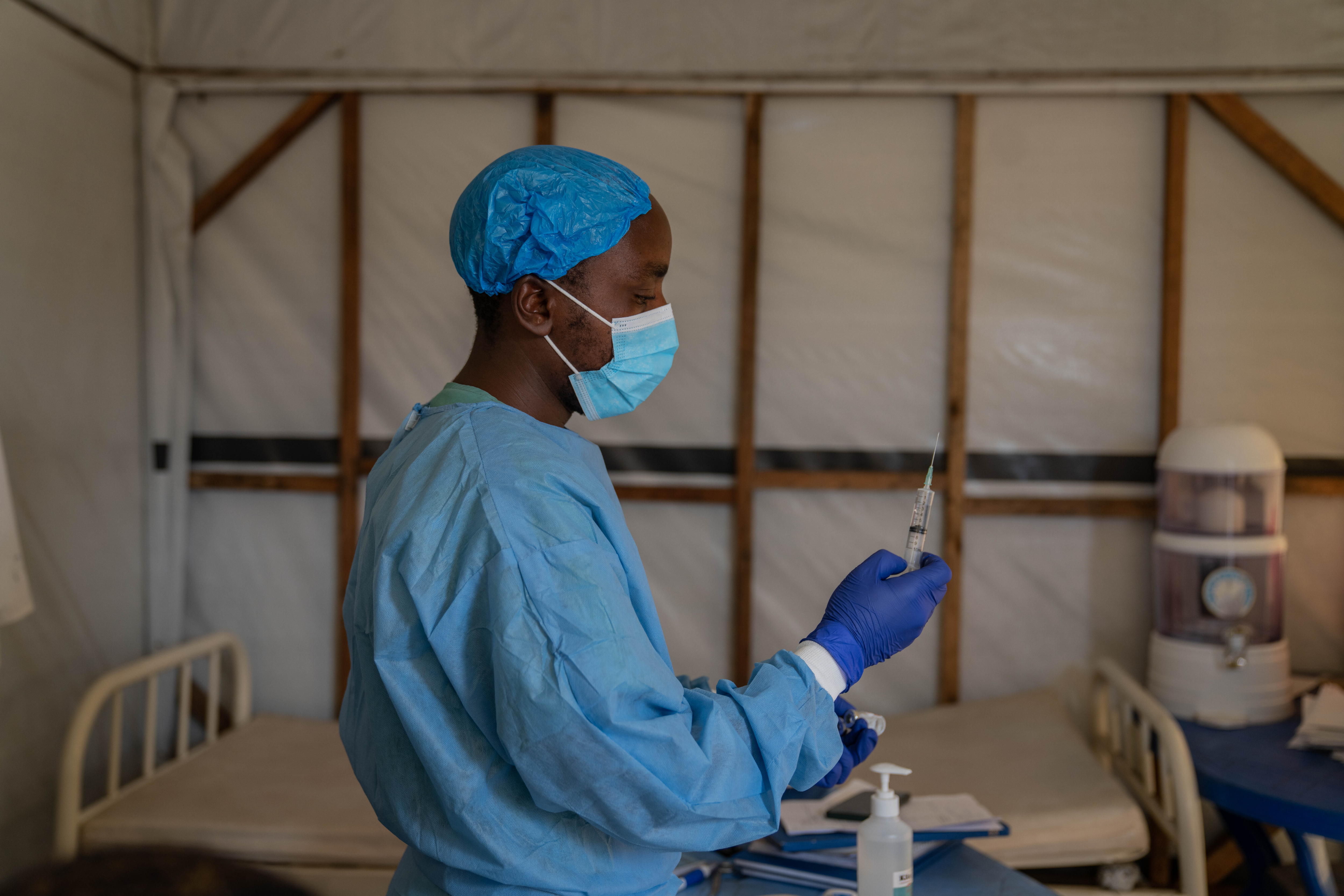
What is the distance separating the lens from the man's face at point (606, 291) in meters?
1.10

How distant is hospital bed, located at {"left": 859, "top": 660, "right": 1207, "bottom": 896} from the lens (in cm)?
213

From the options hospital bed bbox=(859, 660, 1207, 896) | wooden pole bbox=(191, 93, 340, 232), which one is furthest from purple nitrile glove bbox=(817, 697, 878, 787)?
wooden pole bbox=(191, 93, 340, 232)

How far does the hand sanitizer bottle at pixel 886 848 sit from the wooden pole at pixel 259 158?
8.85 feet

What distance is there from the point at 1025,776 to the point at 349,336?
2.36m

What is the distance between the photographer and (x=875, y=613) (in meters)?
1.09

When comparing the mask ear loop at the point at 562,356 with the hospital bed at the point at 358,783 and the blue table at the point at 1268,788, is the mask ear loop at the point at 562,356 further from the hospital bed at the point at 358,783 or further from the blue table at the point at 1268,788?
the blue table at the point at 1268,788

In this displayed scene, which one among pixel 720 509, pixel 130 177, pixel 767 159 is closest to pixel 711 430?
pixel 720 509

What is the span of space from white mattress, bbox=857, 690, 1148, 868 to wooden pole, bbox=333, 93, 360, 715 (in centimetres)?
175

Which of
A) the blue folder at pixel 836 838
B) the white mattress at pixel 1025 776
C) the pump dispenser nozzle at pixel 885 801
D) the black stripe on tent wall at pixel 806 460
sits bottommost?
the white mattress at pixel 1025 776

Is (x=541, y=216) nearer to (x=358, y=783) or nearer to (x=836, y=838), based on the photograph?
(x=836, y=838)

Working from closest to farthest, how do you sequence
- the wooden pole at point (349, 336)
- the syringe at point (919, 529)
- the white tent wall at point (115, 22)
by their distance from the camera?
the syringe at point (919, 529) → the white tent wall at point (115, 22) → the wooden pole at point (349, 336)

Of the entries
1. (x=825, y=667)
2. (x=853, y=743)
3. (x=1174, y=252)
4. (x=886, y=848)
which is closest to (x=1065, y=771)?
(x=886, y=848)

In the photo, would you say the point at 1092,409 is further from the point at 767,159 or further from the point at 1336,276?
the point at 767,159

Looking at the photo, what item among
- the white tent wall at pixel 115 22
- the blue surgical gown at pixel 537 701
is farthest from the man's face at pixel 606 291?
the white tent wall at pixel 115 22
